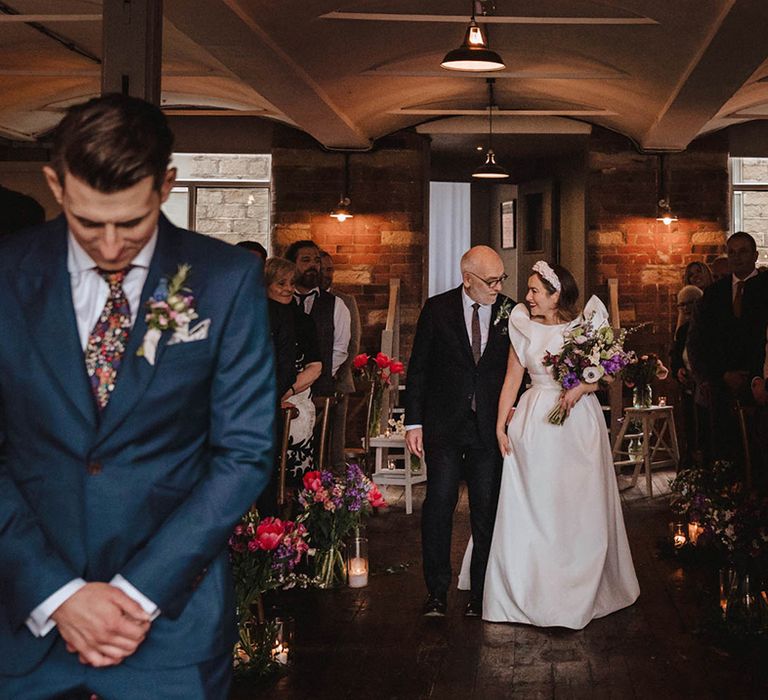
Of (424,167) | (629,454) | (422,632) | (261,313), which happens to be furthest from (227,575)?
(424,167)

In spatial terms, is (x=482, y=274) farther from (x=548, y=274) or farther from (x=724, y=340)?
(x=724, y=340)

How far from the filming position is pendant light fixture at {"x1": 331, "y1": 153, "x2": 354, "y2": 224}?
12555 millimetres

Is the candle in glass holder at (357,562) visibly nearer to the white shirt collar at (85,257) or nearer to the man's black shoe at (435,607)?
the man's black shoe at (435,607)

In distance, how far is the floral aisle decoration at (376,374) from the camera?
8734 millimetres

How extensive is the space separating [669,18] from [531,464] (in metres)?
3.15

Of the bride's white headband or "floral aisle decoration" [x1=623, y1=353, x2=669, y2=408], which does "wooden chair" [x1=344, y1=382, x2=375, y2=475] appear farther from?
the bride's white headband

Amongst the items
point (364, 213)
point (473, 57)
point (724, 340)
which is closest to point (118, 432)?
point (473, 57)

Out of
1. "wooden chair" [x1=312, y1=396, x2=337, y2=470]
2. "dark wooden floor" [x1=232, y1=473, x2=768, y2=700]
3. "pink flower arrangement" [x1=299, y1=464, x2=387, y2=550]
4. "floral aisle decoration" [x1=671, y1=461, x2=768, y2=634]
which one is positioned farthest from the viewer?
"wooden chair" [x1=312, y1=396, x2=337, y2=470]

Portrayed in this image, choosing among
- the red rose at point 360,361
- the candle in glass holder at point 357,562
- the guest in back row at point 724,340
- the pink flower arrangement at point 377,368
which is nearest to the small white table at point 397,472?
the pink flower arrangement at point 377,368

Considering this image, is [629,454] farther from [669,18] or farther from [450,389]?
[450,389]

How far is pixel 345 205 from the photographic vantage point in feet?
41.2

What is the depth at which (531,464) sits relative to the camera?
5.62 meters

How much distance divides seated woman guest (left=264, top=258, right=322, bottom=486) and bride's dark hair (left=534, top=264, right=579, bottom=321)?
123 cm

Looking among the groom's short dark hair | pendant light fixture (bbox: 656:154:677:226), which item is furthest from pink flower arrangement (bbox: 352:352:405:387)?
the groom's short dark hair
